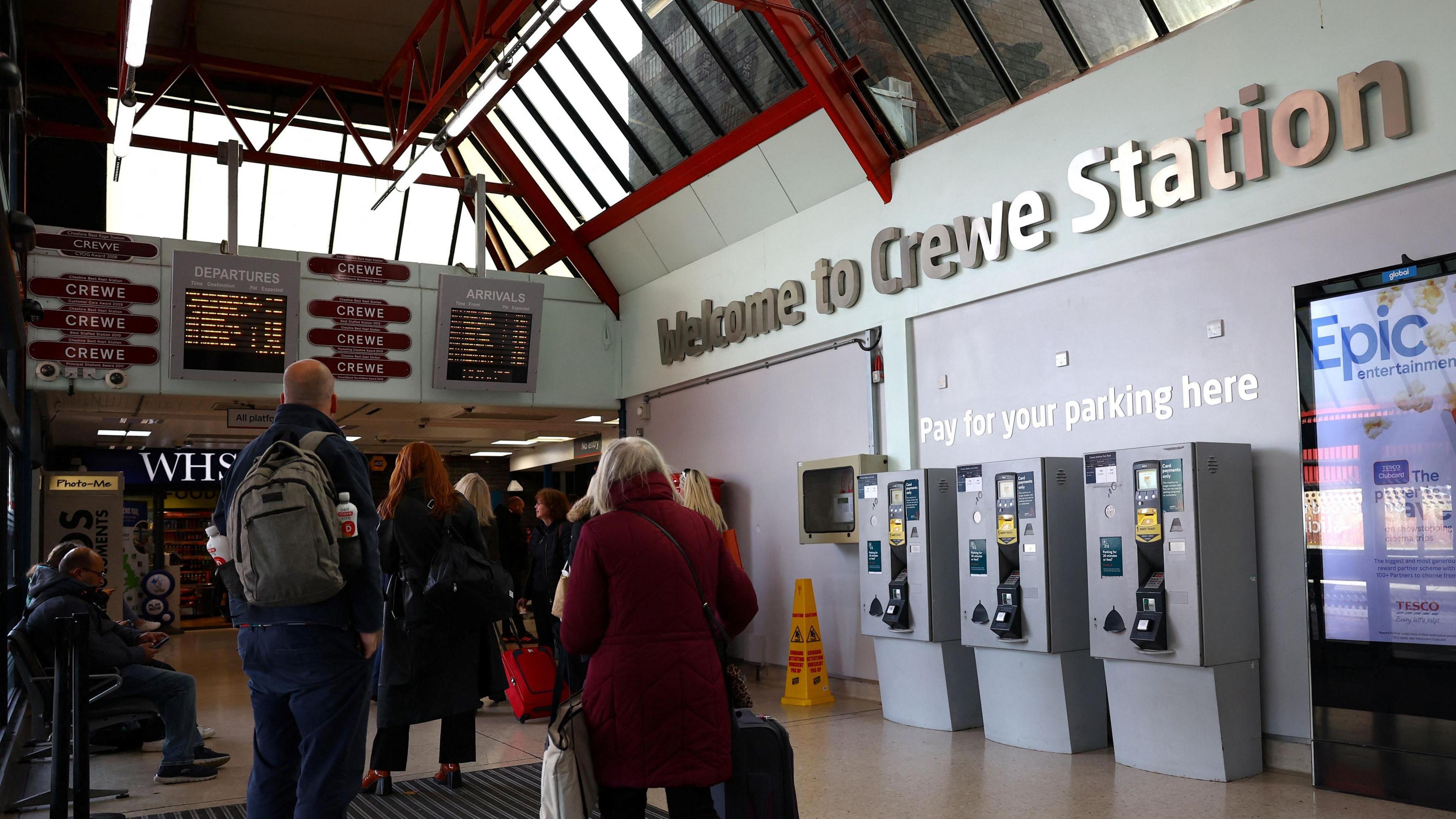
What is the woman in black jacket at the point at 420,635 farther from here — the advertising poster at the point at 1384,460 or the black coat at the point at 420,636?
the advertising poster at the point at 1384,460

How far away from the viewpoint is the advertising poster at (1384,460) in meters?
4.42

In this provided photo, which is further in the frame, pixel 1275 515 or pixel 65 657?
pixel 1275 515

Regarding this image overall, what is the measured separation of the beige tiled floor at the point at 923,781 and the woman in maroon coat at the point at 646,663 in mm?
1982

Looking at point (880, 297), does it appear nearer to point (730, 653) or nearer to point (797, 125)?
point (797, 125)

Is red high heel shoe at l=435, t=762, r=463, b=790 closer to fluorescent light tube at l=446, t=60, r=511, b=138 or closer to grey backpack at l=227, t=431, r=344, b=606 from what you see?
grey backpack at l=227, t=431, r=344, b=606

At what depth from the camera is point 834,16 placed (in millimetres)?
7906

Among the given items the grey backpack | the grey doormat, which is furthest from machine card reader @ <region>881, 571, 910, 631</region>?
the grey backpack

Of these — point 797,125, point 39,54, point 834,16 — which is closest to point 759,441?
point 797,125

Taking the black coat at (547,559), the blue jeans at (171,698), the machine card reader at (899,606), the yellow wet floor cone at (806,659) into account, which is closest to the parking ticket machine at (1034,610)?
the machine card reader at (899,606)

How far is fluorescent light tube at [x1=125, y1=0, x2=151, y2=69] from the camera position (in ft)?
20.7

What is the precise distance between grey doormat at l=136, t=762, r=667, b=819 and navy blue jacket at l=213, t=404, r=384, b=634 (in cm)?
173

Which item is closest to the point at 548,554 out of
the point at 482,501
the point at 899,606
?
the point at 482,501

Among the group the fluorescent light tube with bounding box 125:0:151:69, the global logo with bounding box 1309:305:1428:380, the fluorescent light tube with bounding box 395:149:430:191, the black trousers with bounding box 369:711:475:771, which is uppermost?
the fluorescent light tube with bounding box 395:149:430:191

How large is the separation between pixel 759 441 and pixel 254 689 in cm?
643
